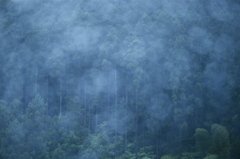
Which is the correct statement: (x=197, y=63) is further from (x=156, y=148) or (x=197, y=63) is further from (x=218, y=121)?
(x=156, y=148)

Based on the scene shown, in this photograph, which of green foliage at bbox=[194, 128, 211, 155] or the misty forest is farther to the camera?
the misty forest

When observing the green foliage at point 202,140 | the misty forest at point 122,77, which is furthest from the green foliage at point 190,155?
the green foliage at point 202,140

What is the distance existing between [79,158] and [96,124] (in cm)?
459

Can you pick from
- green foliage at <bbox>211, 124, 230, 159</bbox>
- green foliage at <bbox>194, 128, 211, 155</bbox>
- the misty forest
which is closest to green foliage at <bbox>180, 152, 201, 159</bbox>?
the misty forest

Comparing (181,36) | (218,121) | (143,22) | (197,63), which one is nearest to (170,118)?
(218,121)

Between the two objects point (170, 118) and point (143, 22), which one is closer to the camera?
point (170, 118)

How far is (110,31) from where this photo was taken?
19.9 m

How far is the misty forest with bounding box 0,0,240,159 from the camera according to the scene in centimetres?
1390

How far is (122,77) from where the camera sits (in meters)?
18.7

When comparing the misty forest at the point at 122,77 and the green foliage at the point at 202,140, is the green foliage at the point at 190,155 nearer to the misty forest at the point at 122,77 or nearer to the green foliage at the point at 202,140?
the misty forest at the point at 122,77

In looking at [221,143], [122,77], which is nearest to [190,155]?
[221,143]

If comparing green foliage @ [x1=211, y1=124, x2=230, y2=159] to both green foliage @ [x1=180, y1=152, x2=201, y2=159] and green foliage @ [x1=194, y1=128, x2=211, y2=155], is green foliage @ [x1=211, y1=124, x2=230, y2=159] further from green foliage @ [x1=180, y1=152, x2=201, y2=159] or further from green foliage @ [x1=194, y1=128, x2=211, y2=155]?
green foliage @ [x1=180, y1=152, x2=201, y2=159]

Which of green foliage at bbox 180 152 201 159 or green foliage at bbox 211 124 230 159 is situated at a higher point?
green foliage at bbox 211 124 230 159

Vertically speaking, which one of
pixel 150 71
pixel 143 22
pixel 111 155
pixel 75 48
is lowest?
pixel 111 155
